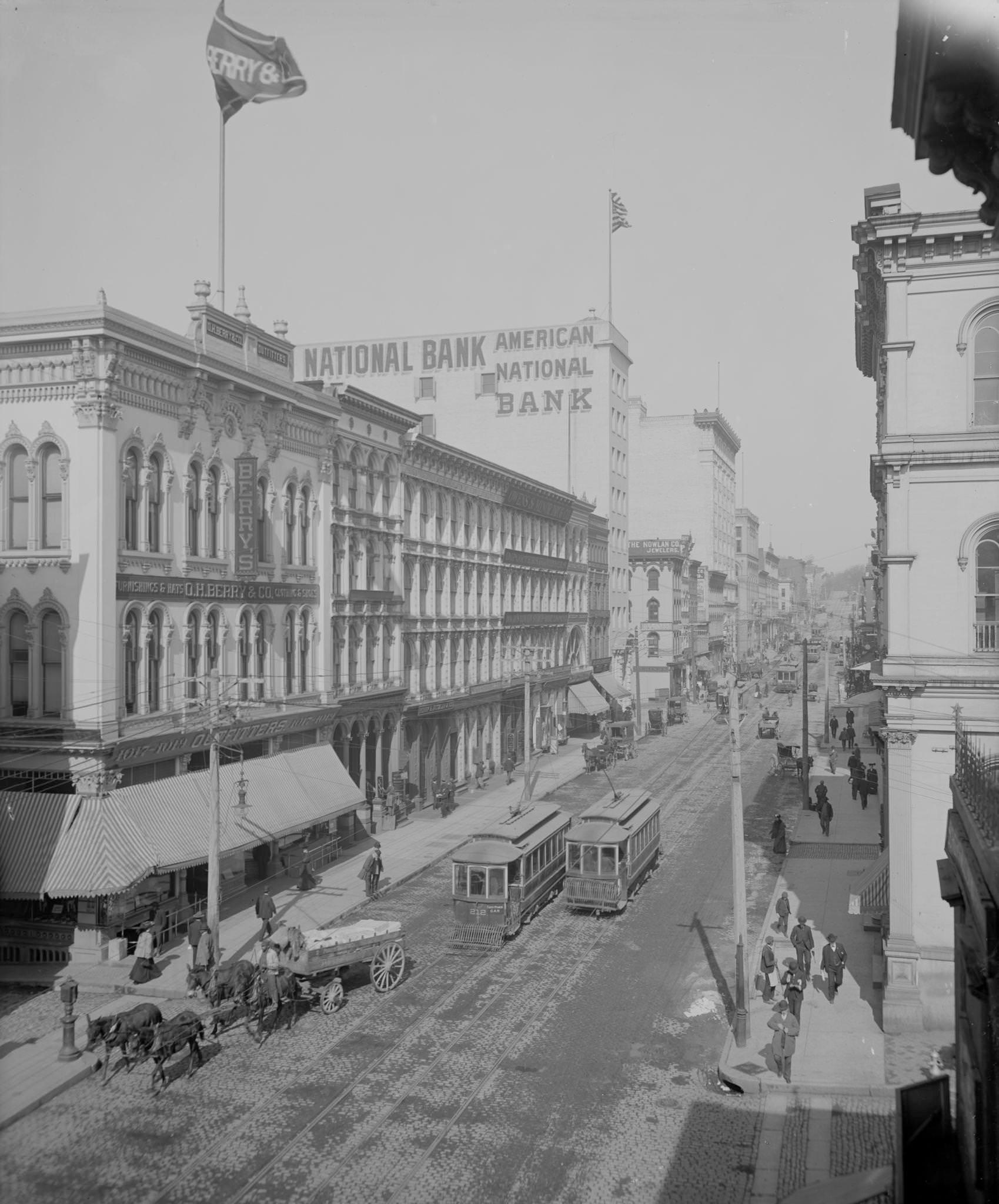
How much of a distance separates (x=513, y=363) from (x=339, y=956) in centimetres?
5456

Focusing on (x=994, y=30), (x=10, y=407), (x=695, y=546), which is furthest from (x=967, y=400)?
(x=695, y=546)

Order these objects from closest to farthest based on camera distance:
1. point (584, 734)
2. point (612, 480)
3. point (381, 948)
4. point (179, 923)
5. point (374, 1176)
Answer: point (374, 1176), point (381, 948), point (179, 923), point (584, 734), point (612, 480)

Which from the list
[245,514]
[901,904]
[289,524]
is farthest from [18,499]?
[901,904]

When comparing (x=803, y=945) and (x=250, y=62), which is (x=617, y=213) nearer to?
(x=250, y=62)

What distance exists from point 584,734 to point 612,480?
17.5 meters

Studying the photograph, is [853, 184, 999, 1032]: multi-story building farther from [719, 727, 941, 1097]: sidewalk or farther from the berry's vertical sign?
the berry's vertical sign

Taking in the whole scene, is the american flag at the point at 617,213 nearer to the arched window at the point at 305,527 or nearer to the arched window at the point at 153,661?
the arched window at the point at 305,527

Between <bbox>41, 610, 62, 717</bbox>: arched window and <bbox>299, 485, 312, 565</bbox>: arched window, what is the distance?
10.5 metres

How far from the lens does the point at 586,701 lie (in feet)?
219

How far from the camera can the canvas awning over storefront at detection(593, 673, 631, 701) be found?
71.8 metres

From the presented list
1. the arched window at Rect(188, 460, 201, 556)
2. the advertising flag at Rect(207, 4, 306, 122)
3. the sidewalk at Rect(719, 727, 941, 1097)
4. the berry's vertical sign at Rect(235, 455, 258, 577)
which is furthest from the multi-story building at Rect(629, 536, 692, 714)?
the advertising flag at Rect(207, 4, 306, 122)

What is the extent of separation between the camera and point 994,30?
17.9 feet

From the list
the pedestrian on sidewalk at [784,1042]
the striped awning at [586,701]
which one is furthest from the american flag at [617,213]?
the pedestrian on sidewalk at [784,1042]

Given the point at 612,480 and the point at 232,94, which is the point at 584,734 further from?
the point at 232,94
